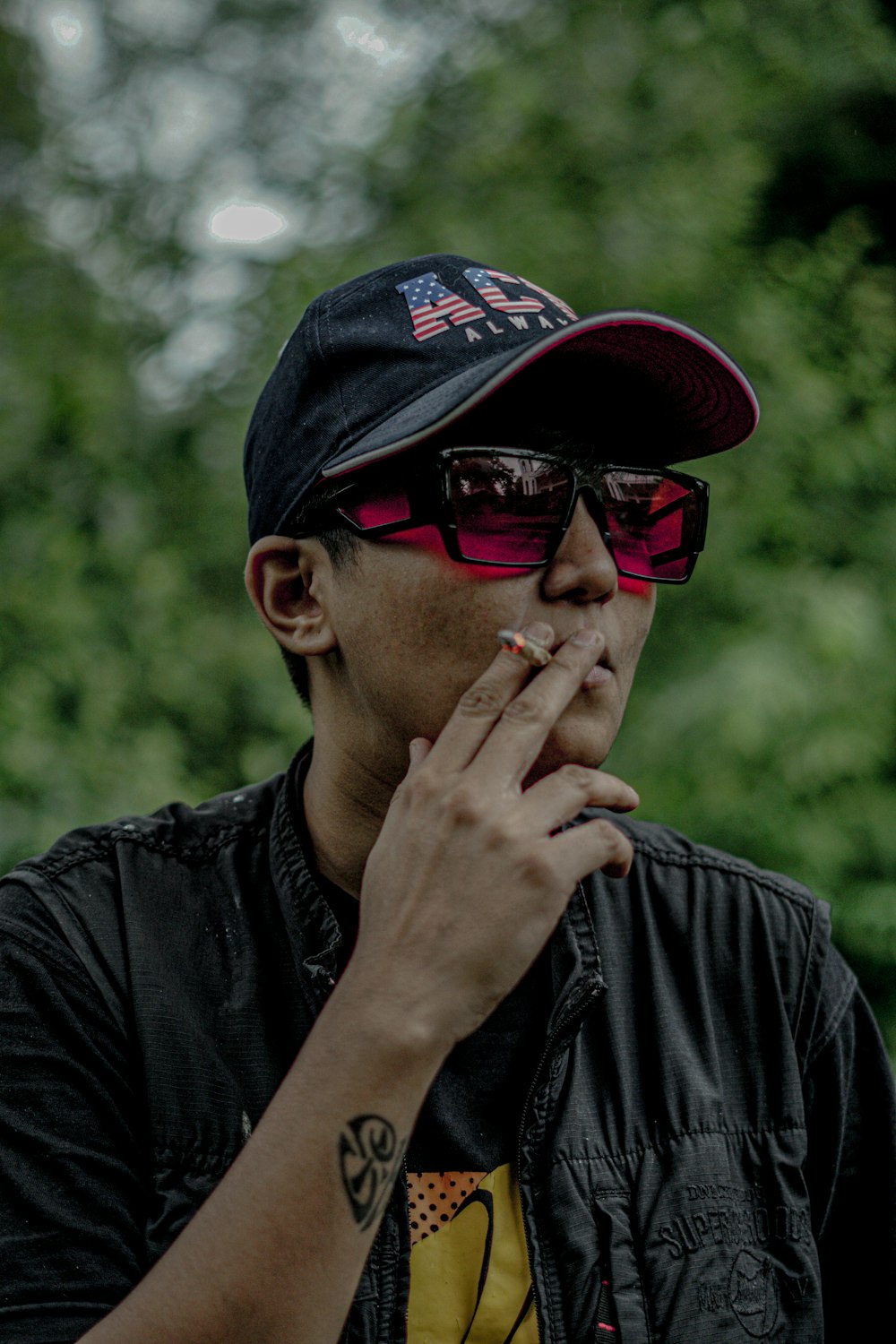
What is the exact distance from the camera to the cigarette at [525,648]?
1.91 m

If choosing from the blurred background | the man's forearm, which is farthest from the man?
the blurred background

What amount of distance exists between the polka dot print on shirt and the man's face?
0.72 metres

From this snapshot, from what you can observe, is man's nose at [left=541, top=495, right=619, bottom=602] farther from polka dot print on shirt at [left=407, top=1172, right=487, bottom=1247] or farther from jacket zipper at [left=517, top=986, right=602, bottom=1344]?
polka dot print on shirt at [left=407, top=1172, right=487, bottom=1247]

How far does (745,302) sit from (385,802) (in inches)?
153

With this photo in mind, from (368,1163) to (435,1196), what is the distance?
0.46 metres

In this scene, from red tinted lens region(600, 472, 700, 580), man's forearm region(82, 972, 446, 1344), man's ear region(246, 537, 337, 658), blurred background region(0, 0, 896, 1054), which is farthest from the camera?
blurred background region(0, 0, 896, 1054)

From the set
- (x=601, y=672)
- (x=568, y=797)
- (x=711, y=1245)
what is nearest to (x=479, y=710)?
(x=568, y=797)

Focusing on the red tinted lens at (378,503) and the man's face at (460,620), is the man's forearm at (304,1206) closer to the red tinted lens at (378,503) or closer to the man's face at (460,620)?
the man's face at (460,620)

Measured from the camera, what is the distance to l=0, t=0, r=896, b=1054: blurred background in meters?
4.67

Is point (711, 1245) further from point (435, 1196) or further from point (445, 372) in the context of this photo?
point (445, 372)

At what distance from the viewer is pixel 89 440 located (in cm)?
568

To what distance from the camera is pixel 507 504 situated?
1988 mm

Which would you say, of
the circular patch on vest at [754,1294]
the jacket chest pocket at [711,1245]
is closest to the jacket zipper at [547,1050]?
the jacket chest pocket at [711,1245]

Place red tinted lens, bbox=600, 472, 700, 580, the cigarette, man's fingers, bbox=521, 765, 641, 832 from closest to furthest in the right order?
1. man's fingers, bbox=521, 765, 641, 832
2. the cigarette
3. red tinted lens, bbox=600, 472, 700, 580
